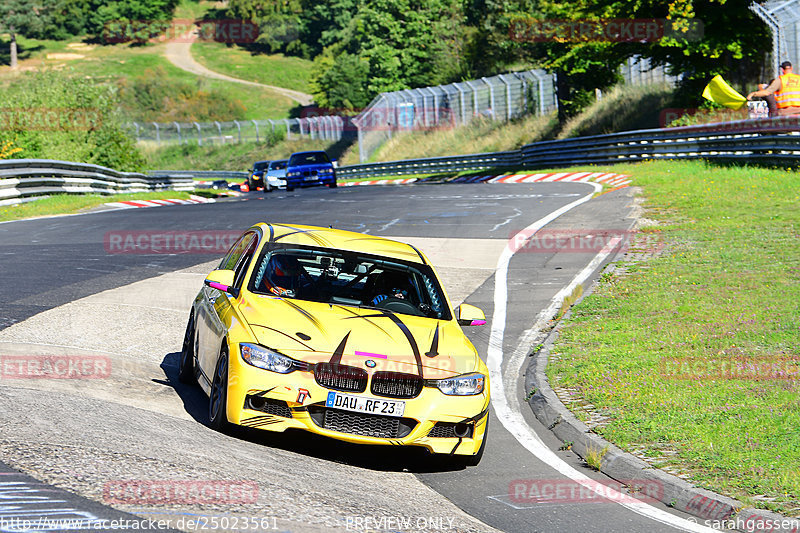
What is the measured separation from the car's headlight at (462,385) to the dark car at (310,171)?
34549mm

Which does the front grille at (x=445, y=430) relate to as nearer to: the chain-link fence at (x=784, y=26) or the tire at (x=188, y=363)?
the tire at (x=188, y=363)

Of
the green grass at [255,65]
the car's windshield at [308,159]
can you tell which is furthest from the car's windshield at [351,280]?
the green grass at [255,65]

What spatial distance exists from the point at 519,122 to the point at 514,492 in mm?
48197

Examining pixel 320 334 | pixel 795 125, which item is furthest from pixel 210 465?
pixel 795 125

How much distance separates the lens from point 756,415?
804 centimetres

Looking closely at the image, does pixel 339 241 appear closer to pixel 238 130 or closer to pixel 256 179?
pixel 256 179

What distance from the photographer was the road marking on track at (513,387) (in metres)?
6.59

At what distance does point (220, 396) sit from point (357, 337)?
108cm

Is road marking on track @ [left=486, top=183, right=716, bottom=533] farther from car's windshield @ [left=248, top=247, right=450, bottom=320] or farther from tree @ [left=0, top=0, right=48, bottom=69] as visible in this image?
tree @ [left=0, top=0, right=48, bottom=69]

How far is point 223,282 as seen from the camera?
26.1ft

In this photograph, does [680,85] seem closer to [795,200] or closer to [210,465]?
[795,200]

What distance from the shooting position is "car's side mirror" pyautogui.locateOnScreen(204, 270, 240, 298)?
7928 millimetres

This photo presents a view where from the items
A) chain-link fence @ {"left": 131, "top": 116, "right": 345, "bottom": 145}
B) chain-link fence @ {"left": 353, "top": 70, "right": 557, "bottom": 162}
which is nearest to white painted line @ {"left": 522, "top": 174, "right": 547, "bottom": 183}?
chain-link fence @ {"left": 353, "top": 70, "right": 557, "bottom": 162}

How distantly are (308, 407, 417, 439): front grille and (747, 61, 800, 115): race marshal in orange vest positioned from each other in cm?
2006
